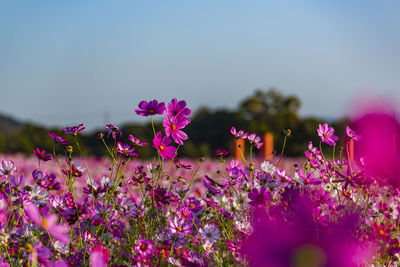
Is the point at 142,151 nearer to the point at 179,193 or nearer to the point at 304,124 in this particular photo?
the point at 304,124

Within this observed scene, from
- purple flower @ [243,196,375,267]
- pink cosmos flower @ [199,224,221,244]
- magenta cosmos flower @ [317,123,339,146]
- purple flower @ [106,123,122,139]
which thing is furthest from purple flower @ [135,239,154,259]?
purple flower @ [243,196,375,267]

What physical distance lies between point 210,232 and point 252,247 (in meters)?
1.23

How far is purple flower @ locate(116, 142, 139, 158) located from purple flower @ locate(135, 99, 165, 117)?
0.52ft

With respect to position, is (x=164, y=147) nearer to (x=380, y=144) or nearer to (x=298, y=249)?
(x=380, y=144)

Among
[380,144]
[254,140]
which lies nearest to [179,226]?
[254,140]

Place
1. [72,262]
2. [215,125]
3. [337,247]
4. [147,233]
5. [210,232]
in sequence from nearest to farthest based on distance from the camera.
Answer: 1. [337,247]
2. [72,262]
3. [210,232]
4. [147,233]
5. [215,125]

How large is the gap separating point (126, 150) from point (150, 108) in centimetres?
21

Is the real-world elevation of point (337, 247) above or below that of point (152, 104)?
above

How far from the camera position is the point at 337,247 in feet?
1.92

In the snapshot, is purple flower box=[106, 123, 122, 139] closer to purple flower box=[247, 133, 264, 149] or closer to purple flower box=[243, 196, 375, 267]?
purple flower box=[247, 133, 264, 149]

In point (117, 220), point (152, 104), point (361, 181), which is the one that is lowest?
point (117, 220)

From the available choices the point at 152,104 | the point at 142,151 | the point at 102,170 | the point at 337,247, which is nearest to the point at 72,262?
the point at 152,104

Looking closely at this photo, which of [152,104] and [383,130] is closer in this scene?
[383,130]

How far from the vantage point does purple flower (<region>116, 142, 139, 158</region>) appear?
5.90 ft
